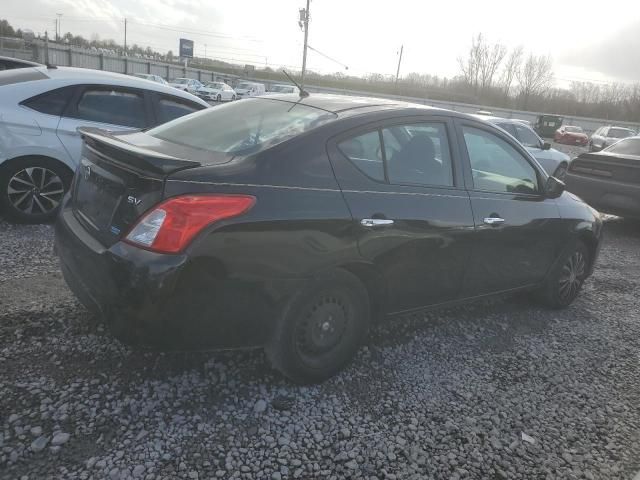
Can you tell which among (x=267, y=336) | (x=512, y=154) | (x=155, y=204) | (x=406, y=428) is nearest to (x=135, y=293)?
(x=155, y=204)

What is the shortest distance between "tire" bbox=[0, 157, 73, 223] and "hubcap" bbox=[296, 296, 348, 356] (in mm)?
3567

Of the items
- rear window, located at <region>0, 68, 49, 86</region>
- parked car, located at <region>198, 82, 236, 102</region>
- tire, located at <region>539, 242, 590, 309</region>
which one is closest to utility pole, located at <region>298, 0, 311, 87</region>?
parked car, located at <region>198, 82, 236, 102</region>

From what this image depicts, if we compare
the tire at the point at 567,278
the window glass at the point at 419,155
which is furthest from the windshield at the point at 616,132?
the window glass at the point at 419,155

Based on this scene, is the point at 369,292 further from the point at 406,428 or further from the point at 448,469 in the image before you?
the point at 448,469

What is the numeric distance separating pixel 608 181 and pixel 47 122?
25.6 ft

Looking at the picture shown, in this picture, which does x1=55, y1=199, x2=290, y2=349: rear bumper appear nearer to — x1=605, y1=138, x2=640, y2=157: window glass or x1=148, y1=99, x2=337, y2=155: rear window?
x1=148, y1=99, x2=337, y2=155: rear window

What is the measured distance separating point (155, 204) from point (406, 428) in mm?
1737

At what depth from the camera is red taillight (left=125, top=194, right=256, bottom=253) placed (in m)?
2.35

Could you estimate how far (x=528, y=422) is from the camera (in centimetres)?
295

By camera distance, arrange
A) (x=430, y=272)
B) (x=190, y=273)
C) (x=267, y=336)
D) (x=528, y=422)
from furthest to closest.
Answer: (x=430, y=272) < (x=528, y=422) < (x=267, y=336) < (x=190, y=273)

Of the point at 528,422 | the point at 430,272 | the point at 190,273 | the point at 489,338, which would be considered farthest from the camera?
the point at 489,338

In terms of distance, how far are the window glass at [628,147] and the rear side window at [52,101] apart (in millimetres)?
8274

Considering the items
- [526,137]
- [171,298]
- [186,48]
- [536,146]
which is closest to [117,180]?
[171,298]

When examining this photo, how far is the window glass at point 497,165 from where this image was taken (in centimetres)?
368
